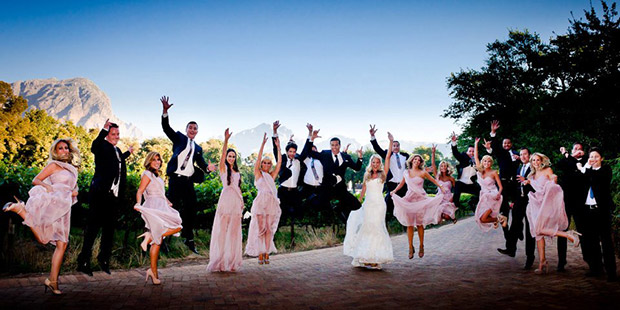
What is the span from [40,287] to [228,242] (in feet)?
9.41

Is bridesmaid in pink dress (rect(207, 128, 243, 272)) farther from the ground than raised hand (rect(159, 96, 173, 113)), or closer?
closer

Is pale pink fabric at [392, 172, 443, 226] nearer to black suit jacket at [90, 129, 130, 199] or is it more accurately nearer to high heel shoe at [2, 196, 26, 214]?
black suit jacket at [90, 129, 130, 199]

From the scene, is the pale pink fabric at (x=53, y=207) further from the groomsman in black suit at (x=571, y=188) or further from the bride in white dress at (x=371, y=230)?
the groomsman in black suit at (x=571, y=188)

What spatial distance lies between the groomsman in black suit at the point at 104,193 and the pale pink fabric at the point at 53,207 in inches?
39.2

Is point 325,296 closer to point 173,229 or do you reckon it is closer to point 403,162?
point 173,229

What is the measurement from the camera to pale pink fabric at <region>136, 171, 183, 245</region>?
19.5ft

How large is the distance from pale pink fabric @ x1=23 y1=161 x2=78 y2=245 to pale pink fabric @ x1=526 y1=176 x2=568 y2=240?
746 centimetres

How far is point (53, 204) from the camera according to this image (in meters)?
5.31

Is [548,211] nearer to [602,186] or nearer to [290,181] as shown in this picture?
[602,186]

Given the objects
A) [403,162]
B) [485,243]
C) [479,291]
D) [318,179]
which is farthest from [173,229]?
[485,243]

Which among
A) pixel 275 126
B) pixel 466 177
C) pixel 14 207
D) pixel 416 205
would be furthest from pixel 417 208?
pixel 14 207

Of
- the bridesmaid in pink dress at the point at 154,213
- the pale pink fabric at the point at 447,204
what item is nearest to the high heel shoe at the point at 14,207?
the bridesmaid in pink dress at the point at 154,213

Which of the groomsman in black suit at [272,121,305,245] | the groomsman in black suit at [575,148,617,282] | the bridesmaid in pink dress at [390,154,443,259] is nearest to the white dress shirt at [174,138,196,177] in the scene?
the groomsman in black suit at [272,121,305,245]

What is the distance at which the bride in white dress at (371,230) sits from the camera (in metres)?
7.30
